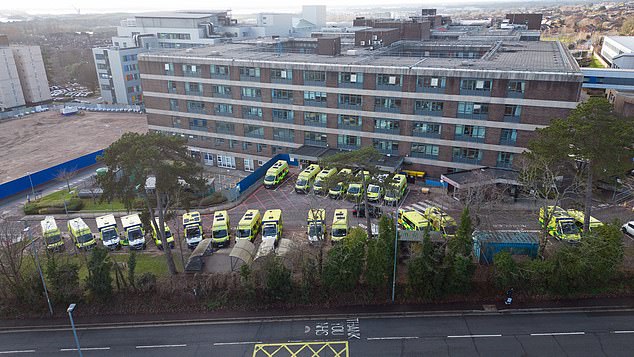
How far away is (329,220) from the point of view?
45531 millimetres

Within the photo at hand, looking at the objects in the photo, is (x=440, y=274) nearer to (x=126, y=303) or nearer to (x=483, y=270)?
(x=483, y=270)

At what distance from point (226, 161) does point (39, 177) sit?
25.8 meters

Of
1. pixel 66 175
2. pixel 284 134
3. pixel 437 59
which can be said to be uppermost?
pixel 437 59

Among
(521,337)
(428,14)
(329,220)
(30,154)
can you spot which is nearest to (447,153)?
(329,220)

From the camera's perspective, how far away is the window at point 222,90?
61.3 m

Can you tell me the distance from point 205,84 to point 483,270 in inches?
1820

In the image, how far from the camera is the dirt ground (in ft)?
229

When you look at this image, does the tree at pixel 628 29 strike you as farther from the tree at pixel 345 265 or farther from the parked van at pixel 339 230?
the tree at pixel 345 265

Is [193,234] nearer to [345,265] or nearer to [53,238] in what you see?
[53,238]

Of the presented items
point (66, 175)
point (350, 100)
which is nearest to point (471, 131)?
point (350, 100)

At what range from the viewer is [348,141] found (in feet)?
186

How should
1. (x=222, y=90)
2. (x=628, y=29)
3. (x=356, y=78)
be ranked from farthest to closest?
(x=628, y=29)
(x=222, y=90)
(x=356, y=78)

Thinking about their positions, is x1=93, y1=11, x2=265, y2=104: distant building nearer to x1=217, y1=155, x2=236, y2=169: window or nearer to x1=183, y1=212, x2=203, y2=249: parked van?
x1=217, y1=155, x2=236, y2=169: window

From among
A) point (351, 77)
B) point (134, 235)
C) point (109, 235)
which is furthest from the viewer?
point (351, 77)
